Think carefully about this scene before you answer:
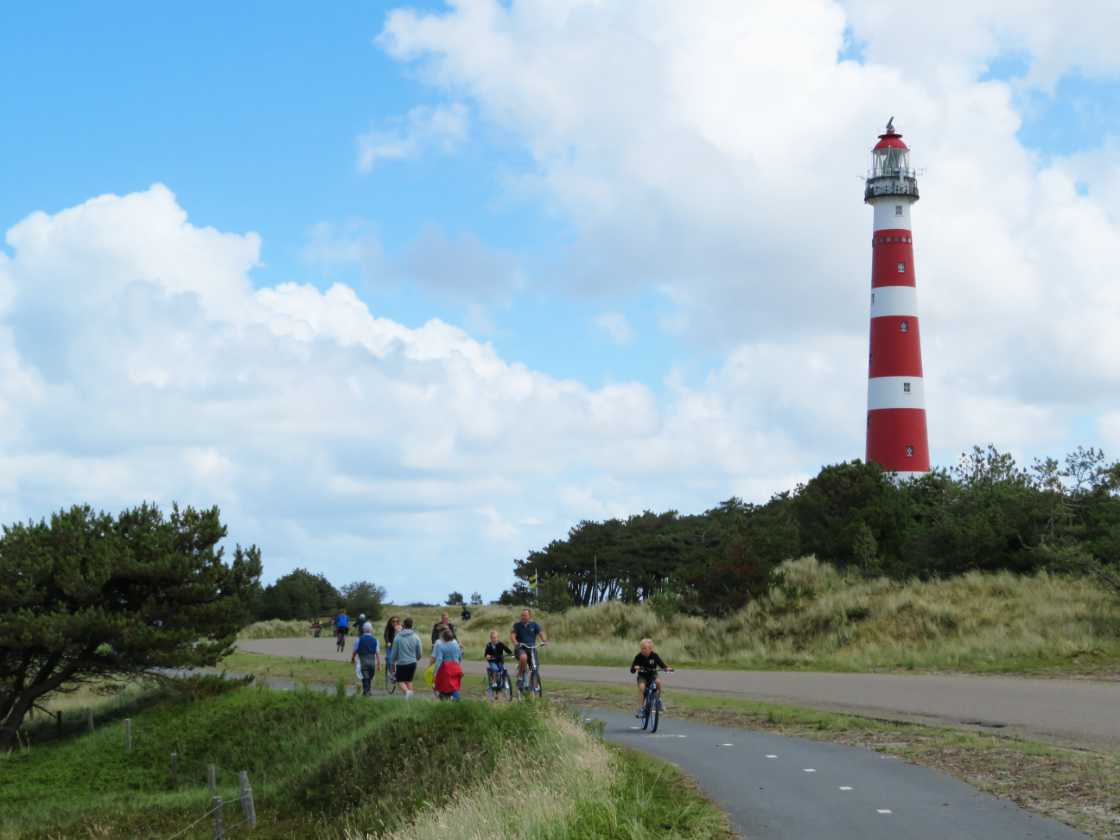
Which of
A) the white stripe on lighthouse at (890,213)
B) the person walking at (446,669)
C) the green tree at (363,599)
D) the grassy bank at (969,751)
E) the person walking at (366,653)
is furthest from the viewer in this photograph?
the green tree at (363,599)

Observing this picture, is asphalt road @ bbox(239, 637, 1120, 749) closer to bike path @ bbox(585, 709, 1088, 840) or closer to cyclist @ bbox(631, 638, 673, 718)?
bike path @ bbox(585, 709, 1088, 840)

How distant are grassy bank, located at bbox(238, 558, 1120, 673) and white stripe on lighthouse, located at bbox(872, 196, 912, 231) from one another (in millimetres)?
14498

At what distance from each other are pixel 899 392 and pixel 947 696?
89.0ft

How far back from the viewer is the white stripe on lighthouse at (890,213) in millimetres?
51125

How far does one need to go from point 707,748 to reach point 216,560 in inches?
795

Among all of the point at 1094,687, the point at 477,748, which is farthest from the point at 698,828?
the point at 1094,687

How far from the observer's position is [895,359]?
48969mm

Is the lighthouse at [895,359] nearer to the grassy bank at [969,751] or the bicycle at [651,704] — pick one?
the grassy bank at [969,751]

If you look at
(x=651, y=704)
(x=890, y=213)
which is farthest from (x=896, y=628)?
(x=890, y=213)

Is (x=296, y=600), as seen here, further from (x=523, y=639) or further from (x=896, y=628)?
(x=523, y=639)

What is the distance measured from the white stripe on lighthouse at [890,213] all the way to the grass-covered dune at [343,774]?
32656 mm

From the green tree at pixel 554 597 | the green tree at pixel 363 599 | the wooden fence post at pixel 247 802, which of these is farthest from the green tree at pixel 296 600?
the wooden fence post at pixel 247 802

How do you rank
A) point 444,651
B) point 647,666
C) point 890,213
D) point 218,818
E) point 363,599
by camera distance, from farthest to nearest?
point 363,599, point 890,213, point 444,651, point 647,666, point 218,818

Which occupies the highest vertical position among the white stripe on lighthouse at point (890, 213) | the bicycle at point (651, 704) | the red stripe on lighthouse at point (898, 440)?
the white stripe on lighthouse at point (890, 213)
